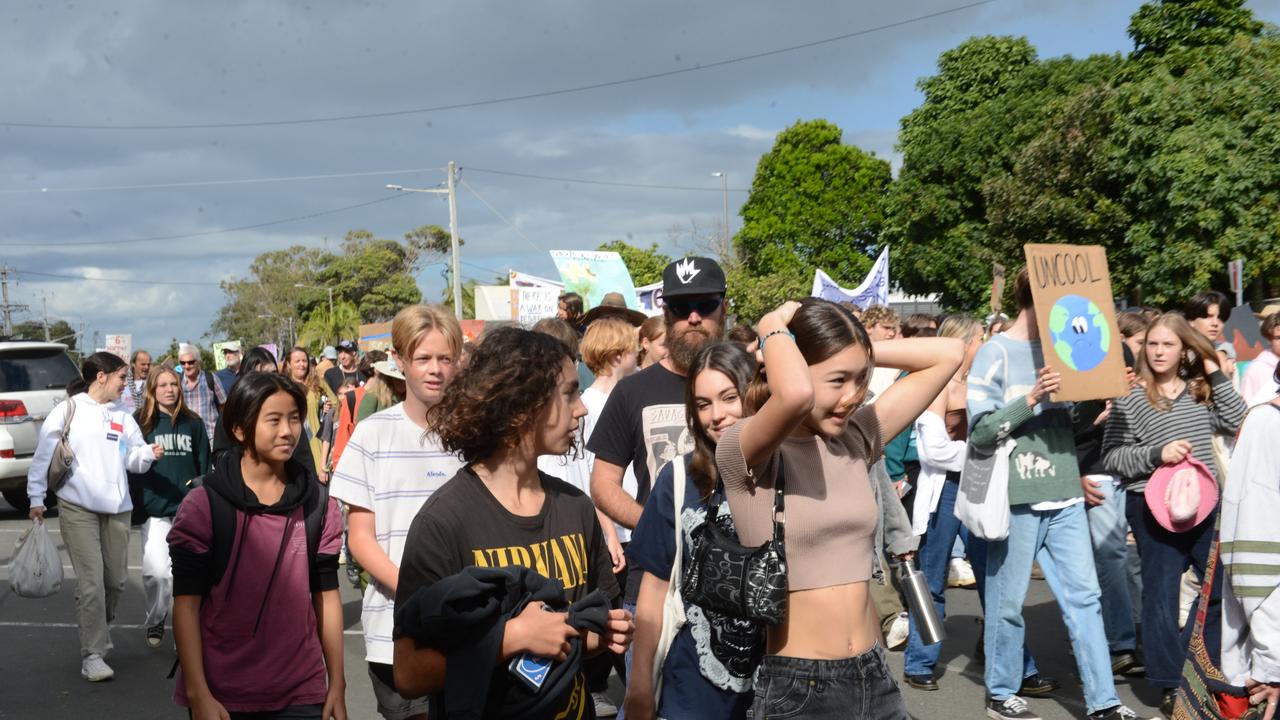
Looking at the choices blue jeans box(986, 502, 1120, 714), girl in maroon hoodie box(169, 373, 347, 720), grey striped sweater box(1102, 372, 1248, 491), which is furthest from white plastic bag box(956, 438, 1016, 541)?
girl in maroon hoodie box(169, 373, 347, 720)

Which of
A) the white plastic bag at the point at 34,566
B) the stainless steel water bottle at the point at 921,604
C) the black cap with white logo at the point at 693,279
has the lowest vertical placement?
the white plastic bag at the point at 34,566

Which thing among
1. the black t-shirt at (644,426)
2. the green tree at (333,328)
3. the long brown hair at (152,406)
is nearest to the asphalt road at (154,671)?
the long brown hair at (152,406)

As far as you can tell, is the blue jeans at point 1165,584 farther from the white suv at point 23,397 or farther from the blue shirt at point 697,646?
the white suv at point 23,397

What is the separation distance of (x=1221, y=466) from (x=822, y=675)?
408 cm

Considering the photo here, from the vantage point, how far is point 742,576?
2873mm

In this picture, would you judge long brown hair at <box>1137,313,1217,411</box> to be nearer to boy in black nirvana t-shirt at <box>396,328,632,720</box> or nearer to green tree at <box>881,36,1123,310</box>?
boy in black nirvana t-shirt at <box>396,328,632,720</box>

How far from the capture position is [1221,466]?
239 inches

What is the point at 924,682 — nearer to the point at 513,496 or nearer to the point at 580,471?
the point at 580,471

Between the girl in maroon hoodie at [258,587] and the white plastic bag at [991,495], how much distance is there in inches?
122

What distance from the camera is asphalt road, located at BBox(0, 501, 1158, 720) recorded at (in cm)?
624

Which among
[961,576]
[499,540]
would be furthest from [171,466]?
[961,576]

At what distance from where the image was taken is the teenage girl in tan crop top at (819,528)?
293 centimetres

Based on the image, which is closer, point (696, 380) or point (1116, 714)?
point (696, 380)

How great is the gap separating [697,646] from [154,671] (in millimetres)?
5275
